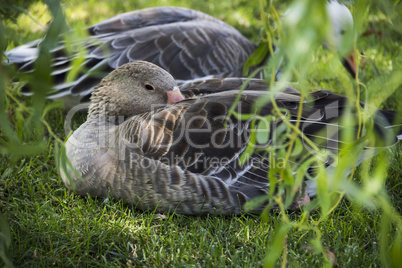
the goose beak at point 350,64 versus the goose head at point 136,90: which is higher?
the goose head at point 136,90

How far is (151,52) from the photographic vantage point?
4395 mm

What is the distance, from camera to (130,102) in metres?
3.40

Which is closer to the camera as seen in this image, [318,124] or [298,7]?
[298,7]

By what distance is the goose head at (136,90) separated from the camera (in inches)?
132

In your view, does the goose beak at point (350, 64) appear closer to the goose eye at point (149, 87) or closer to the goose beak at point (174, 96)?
the goose beak at point (174, 96)

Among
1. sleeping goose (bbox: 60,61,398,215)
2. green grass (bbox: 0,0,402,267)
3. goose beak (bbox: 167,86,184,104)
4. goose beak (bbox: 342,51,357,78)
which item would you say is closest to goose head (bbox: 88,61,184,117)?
goose beak (bbox: 167,86,184,104)

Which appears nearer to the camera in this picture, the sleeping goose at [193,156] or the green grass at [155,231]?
the green grass at [155,231]

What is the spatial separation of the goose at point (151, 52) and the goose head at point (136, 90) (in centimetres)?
71

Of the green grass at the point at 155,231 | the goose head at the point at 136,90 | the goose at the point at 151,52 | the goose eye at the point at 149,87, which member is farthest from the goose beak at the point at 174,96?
the goose at the point at 151,52

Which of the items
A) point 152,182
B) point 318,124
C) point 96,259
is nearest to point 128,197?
point 152,182

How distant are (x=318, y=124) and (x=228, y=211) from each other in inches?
34.3

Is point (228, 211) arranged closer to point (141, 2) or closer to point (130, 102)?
point (130, 102)

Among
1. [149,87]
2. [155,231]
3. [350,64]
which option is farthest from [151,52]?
[155,231]

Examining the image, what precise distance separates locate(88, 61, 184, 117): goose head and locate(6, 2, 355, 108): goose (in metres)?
0.71
